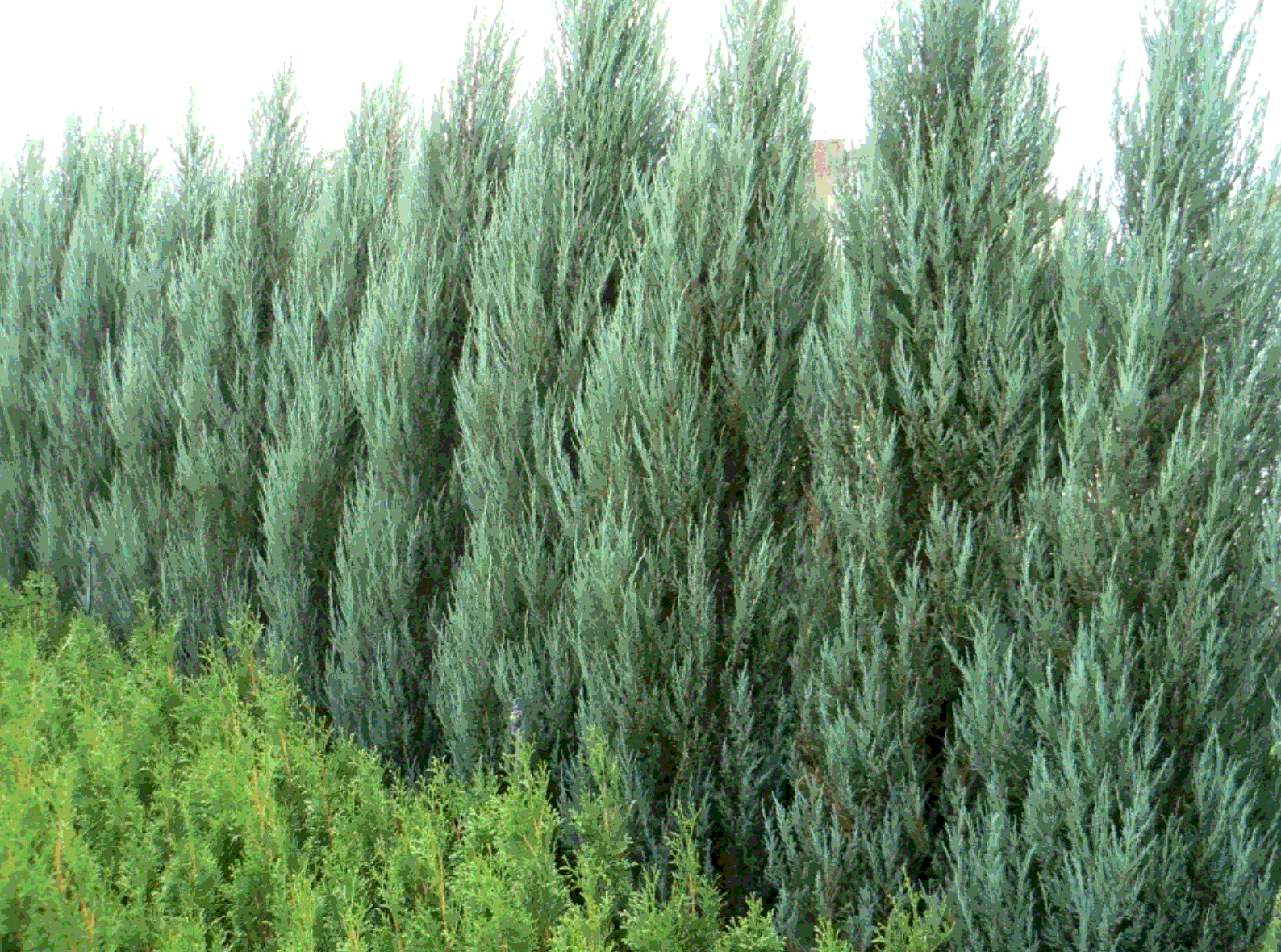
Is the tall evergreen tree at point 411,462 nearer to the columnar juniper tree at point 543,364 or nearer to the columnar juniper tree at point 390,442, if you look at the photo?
the columnar juniper tree at point 390,442

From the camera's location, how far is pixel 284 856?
152 inches

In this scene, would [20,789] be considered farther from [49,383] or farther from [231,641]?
[49,383]

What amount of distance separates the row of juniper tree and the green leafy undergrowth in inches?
16.9

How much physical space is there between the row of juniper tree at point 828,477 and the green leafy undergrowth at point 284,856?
0.43 metres

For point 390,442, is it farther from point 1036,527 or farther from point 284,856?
point 1036,527

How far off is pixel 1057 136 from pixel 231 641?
15.9 feet

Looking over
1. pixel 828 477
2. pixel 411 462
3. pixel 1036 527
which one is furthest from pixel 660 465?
pixel 411 462

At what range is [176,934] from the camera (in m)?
3.44

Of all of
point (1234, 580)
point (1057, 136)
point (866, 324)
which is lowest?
point (1234, 580)

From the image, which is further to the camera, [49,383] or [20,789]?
[49,383]

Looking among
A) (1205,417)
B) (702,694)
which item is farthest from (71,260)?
(1205,417)

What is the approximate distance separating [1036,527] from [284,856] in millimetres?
2675

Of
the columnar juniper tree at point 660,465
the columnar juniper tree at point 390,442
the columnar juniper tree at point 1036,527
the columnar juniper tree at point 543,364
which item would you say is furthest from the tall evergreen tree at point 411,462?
the columnar juniper tree at point 1036,527

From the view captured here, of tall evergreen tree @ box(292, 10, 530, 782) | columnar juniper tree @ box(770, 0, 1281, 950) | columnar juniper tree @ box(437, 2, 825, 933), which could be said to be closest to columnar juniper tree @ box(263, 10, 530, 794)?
tall evergreen tree @ box(292, 10, 530, 782)
